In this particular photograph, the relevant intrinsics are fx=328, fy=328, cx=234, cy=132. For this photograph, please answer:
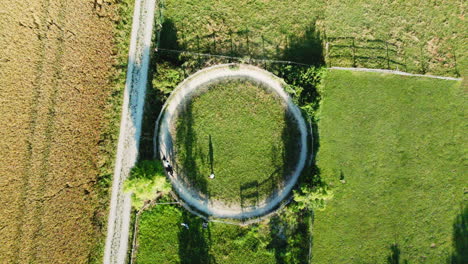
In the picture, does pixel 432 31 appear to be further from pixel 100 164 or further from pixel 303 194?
pixel 100 164

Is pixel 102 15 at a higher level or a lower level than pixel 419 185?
higher

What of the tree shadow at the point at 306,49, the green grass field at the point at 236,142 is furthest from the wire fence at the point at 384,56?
the green grass field at the point at 236,142

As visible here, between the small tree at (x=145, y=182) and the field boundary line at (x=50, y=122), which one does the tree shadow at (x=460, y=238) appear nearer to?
the small tree at (x=145, y=182)

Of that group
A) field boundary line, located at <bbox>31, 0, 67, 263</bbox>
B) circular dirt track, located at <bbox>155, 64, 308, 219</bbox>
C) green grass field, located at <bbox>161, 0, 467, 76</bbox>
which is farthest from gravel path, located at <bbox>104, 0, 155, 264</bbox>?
field boundary line, located at <bbox>31, 0, 67, 263</bbox>

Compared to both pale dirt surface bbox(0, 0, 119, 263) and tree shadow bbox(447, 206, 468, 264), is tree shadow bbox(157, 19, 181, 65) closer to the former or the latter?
pale dirt surface bbox(0, 0, 119, 263)

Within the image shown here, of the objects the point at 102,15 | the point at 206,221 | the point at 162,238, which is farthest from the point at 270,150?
the point at 102,15
